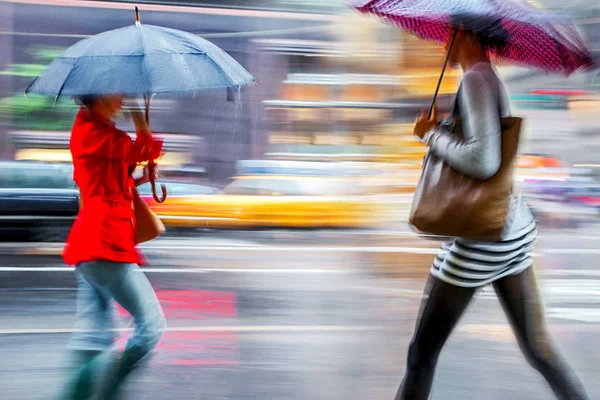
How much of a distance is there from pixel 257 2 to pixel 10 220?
13066 millimetres

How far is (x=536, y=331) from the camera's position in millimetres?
3016

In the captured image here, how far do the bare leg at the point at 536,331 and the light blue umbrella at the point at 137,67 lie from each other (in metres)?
1.37

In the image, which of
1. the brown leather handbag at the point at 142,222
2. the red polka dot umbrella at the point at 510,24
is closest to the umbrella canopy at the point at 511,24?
the red polka dot umbrella at the point at 510,24

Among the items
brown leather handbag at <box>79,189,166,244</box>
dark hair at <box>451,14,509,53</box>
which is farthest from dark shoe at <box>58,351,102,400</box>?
dark hair at <box>451,14,509,53</box>

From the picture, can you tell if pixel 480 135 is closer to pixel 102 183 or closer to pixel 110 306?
pixel 102 183

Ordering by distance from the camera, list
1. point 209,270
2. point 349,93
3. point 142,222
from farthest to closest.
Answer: point 349,93, point 209,270, point 142,222

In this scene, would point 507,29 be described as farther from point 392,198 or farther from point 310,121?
point 310,121

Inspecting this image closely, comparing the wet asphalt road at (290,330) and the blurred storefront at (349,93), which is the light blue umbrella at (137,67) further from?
the blurred storefront at (349,93)

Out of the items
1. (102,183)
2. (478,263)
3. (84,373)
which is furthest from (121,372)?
(478,263)

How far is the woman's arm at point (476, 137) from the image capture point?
2795mm

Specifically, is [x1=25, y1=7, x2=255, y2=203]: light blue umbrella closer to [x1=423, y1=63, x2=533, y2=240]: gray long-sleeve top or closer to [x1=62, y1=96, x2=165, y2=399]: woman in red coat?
[x1=62, y1=96, x2=165, y2=399]: woman in red coat

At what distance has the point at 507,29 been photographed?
9.86 ft

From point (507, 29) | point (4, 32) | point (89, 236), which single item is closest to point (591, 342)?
point (507, 29)

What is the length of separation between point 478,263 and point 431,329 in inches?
12.3
